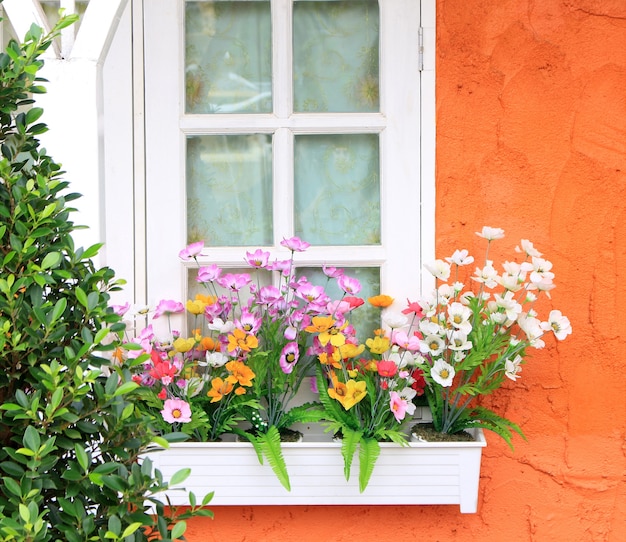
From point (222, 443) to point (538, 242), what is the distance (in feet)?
3.77

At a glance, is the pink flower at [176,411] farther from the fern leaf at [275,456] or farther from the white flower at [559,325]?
the white flower at [559,325]

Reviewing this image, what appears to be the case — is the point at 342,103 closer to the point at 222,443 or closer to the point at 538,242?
the point at 538,242

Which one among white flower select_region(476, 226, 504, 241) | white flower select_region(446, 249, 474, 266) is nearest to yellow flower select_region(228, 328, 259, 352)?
white flower select_region(446, 249, 474, 266)

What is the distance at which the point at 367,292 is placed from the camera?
2.49 metres

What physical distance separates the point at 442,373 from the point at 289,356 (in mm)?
441

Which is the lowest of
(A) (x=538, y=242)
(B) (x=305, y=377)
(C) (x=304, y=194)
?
(B) (x=305, y=377)

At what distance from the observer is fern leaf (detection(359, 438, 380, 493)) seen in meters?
2.13

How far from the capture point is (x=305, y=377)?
2.44 meters

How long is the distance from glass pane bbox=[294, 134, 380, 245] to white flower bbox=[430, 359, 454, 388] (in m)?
0.51

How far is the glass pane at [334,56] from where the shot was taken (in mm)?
2492

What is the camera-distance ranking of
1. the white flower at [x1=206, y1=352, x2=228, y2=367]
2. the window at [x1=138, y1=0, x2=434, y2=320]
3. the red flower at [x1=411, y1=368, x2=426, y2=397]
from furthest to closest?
the window at [x1=138, y1=0, x2=434, y2=320] → the red flower at [x1=411, y1=368, x2=426, y2=397] → the white flower at [x1=206, y1=352, x2=228, y2=367]

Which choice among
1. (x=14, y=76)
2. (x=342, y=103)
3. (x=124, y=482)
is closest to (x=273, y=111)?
(x=342, y=103)

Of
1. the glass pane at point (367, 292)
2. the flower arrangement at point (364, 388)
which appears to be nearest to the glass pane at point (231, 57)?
the glass pane at point (367, 292)

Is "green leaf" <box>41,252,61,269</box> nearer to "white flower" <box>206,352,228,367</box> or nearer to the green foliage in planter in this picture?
the green foliage in planter
